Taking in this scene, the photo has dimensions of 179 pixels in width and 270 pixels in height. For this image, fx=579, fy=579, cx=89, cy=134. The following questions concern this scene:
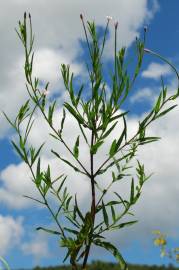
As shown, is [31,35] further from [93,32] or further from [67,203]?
[67,203]

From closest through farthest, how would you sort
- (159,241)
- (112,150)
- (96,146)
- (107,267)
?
(96,146), (112,150), (159,241), (107,267)

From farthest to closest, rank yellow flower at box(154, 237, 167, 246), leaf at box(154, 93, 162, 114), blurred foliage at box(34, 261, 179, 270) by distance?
blurred foliage at box(34, 261, 179, 270) → yellow flower at box(154, 237, 167, 246) → leaf at box(154, 93, 162, 114)

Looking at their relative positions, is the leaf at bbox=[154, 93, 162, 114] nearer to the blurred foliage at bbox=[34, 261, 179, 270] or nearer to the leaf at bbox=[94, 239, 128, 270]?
the leaf at bbox=[94, 239, 128, 270]

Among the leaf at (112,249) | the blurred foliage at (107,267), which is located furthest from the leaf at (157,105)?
the blurred foliage at (107,267)

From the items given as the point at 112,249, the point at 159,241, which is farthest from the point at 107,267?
the point at 112,249

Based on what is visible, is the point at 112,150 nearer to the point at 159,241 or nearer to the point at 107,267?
the point at 159,241

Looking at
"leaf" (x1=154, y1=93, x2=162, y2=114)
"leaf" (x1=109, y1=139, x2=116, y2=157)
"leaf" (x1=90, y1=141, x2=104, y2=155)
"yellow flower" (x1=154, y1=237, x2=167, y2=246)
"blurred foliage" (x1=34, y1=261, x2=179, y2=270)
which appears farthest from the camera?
"blurred foliage" (x1=34, y1=261, x2=179, y2=270)

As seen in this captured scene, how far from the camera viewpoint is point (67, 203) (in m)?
4.00

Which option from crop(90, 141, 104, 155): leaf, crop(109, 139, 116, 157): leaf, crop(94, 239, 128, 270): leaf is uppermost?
crop(109, 139, 116, 157): leaf

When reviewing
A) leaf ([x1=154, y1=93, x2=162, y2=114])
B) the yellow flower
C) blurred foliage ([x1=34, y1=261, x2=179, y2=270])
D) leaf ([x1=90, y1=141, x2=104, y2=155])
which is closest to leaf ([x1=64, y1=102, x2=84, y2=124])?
leaf ([x1=90, y1=141, x2=104, y2=155])

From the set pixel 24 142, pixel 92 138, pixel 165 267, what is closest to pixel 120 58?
pixel 92 138

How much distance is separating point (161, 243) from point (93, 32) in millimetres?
4966

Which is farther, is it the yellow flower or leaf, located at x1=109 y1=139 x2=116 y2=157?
the yellow flower

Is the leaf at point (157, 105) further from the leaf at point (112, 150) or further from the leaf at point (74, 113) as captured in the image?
the leaf at point (74, 113)
